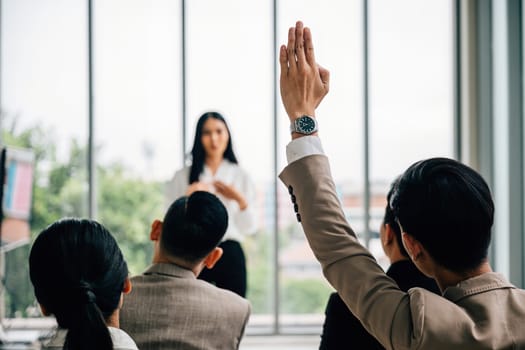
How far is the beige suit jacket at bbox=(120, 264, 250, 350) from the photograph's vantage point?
1658mm

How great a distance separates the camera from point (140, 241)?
15.5ft

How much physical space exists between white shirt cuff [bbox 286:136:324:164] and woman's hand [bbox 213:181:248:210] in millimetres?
2804

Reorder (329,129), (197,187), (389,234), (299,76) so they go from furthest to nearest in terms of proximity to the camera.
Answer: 1. (329,129)
2. (197,187)
3. (389,234)
4. (299,76)

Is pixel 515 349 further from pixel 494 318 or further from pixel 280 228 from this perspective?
pixel 280 228

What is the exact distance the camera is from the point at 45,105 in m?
4.66

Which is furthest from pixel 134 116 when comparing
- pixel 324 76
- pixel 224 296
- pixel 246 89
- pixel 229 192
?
pixel 324 76

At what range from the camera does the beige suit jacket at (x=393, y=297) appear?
927 mm

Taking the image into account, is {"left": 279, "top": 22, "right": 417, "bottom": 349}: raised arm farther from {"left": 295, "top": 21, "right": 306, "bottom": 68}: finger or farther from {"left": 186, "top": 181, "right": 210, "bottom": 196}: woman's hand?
{"left": 186, "top": 181, "right": 210, "bottom": 196}: woman's hand

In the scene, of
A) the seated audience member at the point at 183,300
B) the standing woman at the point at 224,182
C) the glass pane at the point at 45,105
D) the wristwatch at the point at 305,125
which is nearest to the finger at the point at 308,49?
the wristwatch at the point at 305,125

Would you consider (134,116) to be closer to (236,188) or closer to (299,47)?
(236,188)

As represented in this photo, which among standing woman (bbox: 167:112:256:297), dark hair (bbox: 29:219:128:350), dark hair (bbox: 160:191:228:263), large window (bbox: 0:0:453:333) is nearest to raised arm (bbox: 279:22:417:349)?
dark hair (bbox: 29:219:128:350)

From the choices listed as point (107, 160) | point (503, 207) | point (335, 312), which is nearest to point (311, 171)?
point (335, 312)

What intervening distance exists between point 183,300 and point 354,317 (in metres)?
0.46

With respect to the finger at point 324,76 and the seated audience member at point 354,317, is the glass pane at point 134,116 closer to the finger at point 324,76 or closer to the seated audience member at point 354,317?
the seated audience member at point 354,317
